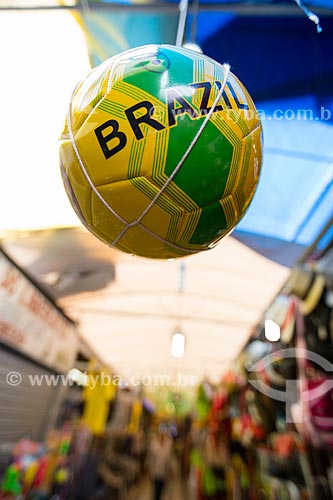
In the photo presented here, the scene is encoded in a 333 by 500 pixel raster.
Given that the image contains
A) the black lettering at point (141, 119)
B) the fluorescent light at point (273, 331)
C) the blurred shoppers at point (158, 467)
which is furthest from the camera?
the blurred shoppers at point (158, 467)

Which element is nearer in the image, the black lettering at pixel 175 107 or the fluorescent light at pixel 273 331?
the black lettering at pixel 175 107

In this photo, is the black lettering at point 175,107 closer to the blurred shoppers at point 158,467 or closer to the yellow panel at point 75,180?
the yellow panel at point 75,180

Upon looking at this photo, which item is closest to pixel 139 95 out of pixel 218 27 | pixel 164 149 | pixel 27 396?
pixel 164 149

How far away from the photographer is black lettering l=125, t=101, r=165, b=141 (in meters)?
0.68

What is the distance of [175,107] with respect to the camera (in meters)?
0.68

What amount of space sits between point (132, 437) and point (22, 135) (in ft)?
31.1

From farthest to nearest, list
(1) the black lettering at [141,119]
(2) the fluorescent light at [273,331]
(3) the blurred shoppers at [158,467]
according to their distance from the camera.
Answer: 1. (3) the blurred shoppers at [158,467]
2. (2) the fluorescent light at [273,331]
3. (1) the black lettering at [141,119]

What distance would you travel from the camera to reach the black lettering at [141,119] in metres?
0.68

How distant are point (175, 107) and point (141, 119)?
8 centimetres

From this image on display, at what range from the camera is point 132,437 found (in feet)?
30.1

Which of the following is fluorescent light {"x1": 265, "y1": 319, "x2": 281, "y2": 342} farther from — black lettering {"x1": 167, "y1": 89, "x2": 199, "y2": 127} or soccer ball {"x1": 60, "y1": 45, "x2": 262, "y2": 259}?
black lettering {"x1": 167, "y1": 89, "x2": 199, "y2": 127}

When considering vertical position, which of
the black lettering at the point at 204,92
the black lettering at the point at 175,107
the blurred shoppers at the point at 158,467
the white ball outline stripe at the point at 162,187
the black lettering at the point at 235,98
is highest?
the black lettering at the point at 235,98

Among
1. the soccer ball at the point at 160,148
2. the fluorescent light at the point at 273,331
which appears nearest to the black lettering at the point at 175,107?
the soccer ball at the point at 160,148

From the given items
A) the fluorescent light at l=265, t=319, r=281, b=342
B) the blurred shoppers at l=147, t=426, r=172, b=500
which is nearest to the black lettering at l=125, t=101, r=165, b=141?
the fluorescent light at l=265, t=319, r=281, b=342
